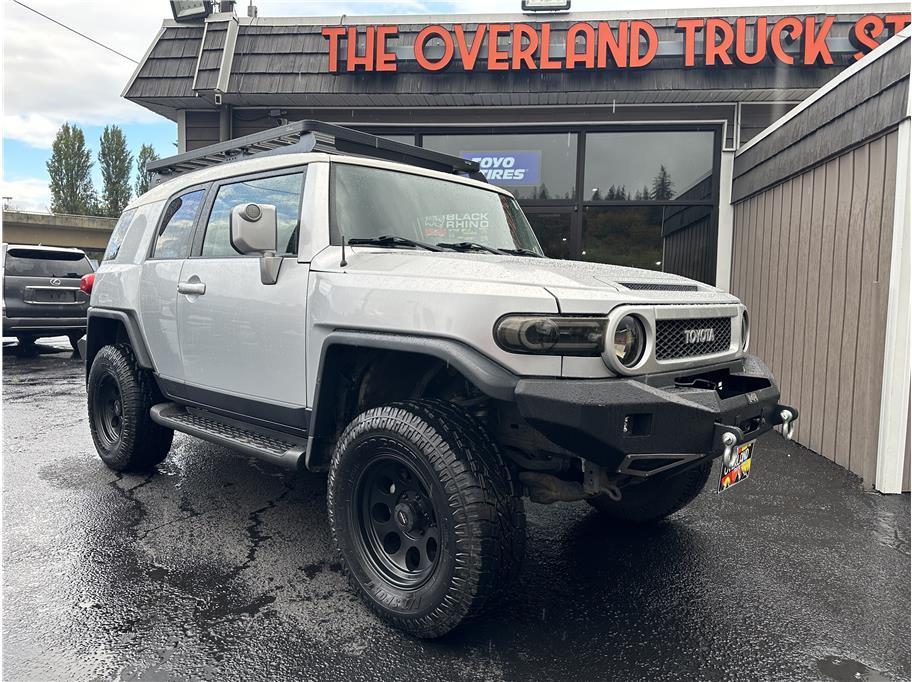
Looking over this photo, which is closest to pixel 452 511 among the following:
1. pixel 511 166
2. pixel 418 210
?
pixel 418 210

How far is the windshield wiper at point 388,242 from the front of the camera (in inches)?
121

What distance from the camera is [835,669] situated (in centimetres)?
237

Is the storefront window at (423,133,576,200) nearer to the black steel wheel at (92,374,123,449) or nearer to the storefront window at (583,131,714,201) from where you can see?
the storefront window at (583,131,714,201)

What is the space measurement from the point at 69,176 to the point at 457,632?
2551 inches

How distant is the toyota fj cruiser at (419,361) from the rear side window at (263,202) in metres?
0.01

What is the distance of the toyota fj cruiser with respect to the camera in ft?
7.51

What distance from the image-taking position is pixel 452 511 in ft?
7.62

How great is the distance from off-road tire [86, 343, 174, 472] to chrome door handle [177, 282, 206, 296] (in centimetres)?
89

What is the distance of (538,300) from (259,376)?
5.45ft

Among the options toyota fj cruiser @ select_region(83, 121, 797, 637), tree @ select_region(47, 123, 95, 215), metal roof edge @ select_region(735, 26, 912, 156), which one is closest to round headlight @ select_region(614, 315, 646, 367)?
toyota fj cruiser @ select_region(83, 121, 797, 637)

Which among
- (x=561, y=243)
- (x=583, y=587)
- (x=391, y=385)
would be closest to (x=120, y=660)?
(x=391, y=385)

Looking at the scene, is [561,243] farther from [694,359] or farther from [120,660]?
[120,660]

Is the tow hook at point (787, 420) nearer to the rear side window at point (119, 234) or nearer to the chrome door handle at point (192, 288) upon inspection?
the chrome door handle at point (192, 288)

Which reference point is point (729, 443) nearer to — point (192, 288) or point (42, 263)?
point (192, 288)
